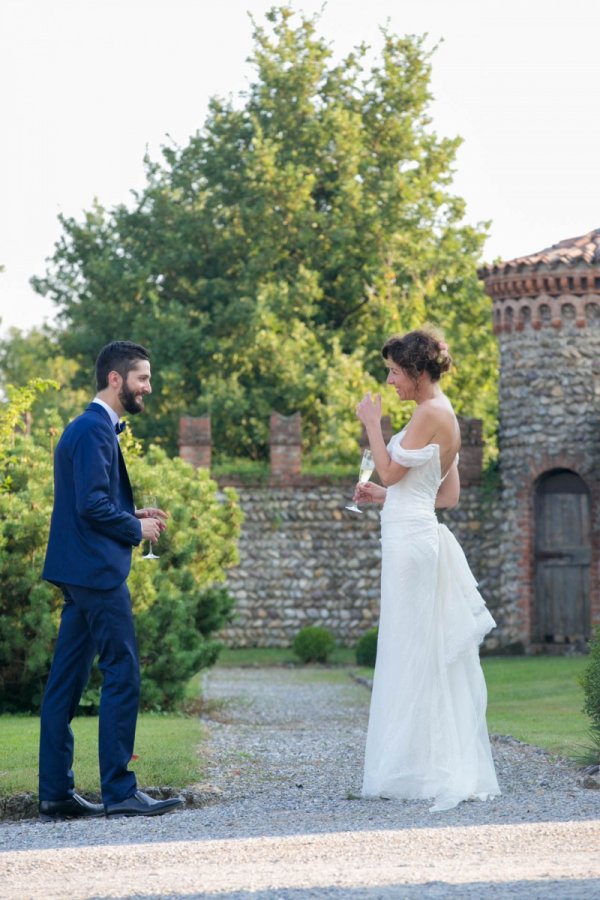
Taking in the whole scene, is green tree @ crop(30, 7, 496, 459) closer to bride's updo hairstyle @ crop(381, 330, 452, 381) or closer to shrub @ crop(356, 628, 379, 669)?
shrub @ crop(356, 628, 379, 669)

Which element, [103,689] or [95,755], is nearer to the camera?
[103,689]

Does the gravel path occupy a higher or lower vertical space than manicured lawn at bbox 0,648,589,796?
lower

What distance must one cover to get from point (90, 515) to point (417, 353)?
170 cm

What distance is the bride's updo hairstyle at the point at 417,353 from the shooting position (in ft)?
25.2

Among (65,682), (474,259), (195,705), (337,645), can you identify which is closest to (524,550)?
(337,645)

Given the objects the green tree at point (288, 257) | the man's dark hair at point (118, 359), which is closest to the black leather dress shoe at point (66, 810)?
the man's dark hair at point (118, 359)

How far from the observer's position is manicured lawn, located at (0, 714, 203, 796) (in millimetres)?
8117

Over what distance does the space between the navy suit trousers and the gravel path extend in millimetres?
213

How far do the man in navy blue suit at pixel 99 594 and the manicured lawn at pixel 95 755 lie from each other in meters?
0.69

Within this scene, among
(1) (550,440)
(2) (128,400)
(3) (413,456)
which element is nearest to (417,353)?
(3) (413,456)

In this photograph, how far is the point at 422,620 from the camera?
7711mm

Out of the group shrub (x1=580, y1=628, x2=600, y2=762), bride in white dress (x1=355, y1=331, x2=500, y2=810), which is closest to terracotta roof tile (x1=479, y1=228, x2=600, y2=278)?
shrub (x1=580, y1=628, x2=600, y2=762)

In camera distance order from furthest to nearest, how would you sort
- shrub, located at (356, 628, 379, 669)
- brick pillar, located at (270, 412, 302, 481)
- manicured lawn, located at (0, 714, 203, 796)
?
brick pillar, located at (270, 412, 302, 481) → shrub, located at (356, 628, 379, 669) → manicured lawn, located at (0, 714, 203, 796)

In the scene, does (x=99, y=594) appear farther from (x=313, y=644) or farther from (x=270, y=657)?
(x=270, y=657)
